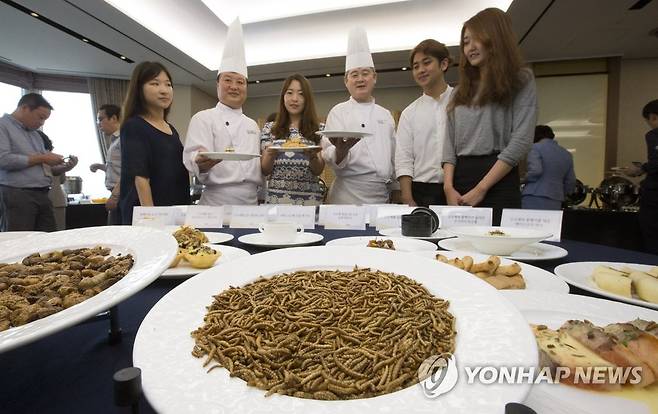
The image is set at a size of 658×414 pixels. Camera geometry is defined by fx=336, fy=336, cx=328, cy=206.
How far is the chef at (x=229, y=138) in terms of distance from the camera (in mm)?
2348

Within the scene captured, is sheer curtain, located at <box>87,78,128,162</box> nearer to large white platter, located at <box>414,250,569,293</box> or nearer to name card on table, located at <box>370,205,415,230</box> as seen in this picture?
name card on table, located at <box>370,205,415,230</box>

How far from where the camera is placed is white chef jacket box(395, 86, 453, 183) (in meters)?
2.49

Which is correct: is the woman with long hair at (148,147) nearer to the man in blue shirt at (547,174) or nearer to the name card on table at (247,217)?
the name card on table at (247,217)

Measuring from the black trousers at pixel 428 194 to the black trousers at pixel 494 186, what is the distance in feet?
1.32

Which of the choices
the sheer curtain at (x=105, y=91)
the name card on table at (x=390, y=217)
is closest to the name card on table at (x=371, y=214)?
the name card on table at (x=390, y=217)

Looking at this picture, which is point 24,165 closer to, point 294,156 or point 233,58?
point 233,58

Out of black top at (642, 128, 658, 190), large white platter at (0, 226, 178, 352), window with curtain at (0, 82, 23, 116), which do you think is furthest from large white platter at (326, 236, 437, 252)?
window with curtain at (0, 82, 23, 116)

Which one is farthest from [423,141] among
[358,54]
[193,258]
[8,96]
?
[8,96]

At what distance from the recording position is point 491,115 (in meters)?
1.93

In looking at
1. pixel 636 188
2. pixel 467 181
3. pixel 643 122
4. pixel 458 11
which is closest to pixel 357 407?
pixel 467 181

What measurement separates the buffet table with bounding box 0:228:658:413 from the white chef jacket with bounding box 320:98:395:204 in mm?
1966

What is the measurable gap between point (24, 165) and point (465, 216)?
4.62 m

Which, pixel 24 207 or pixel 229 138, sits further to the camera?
pixel 24 207

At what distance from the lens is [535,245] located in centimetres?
125
